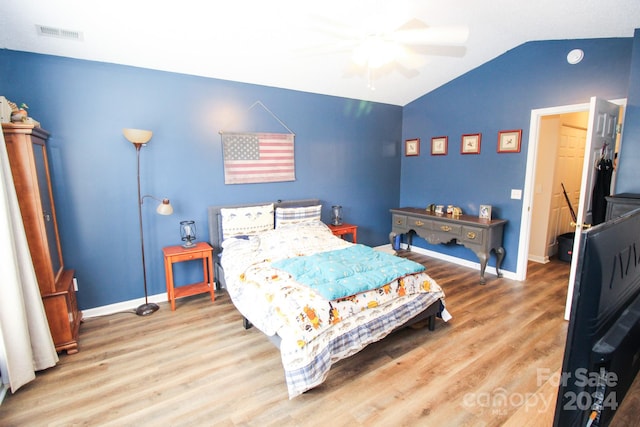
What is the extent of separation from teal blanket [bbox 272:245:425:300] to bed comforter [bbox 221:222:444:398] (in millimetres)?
43

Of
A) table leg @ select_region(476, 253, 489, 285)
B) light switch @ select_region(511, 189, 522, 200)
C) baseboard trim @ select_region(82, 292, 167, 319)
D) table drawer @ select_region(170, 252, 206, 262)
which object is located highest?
light switch @ select_region(511, 189, 522, 200)

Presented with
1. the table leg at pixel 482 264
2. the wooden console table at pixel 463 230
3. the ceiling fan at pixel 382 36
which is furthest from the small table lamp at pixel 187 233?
the table leg at pixel 482 264

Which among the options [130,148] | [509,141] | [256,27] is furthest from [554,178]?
[130,148]

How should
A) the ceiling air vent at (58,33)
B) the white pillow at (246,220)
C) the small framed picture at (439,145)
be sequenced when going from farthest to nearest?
the small framed picture at (439,145)
the white pillow at (246,220)
the ceiling air vent at (58,33)

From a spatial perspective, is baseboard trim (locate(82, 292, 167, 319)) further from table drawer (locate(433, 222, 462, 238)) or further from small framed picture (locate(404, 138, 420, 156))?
small framed picture (locate(404, 138, 420, 156))

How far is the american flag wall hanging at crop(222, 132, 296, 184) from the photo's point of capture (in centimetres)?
381

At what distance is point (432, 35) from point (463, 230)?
2.54m

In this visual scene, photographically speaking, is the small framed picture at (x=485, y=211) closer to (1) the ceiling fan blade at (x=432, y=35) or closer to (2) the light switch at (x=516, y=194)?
(2) the light switch at (x=516, y=194)

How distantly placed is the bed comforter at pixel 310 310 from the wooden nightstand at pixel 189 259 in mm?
347

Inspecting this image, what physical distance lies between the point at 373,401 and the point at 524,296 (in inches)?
99.2

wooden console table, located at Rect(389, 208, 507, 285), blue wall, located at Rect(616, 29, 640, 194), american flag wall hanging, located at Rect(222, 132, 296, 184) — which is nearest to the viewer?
blue wall, located at Rect(616, 29, 640, 194)

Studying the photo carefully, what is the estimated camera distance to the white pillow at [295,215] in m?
3.99

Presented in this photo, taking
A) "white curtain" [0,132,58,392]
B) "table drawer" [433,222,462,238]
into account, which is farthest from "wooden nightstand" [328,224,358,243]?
"white curtain" [0,132,58,392]

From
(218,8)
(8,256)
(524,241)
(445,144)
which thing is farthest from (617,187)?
(8,256)
